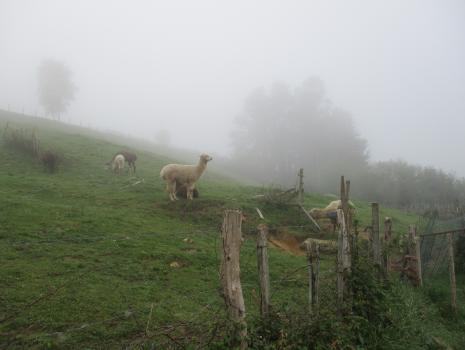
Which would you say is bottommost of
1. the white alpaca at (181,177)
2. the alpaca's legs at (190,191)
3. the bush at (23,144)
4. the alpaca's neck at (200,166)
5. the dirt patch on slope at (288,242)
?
the dirt patch on slope at (288,242)

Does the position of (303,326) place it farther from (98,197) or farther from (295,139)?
(295,139)

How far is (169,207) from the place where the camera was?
1827cm

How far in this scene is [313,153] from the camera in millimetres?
69750

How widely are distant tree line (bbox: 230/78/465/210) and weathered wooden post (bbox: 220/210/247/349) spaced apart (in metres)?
50.2

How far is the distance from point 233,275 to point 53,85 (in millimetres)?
82193

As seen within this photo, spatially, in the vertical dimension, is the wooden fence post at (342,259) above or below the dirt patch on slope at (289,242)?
above

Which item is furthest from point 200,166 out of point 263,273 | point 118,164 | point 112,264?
point 263,273

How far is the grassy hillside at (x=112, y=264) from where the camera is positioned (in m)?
6.86

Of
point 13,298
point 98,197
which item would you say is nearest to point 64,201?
point 98,197

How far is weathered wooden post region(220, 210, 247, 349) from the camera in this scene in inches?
192

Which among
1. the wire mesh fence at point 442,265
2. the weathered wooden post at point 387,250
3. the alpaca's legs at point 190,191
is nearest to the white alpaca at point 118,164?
the alpaca's legs at point 190,191

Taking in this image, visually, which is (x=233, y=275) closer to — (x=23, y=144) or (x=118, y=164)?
(x=118, y=164)

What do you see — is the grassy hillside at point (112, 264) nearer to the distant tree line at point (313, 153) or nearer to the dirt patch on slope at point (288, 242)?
the dirt patch on slope at point (288, 242)

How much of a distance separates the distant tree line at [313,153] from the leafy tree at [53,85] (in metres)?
36.9
